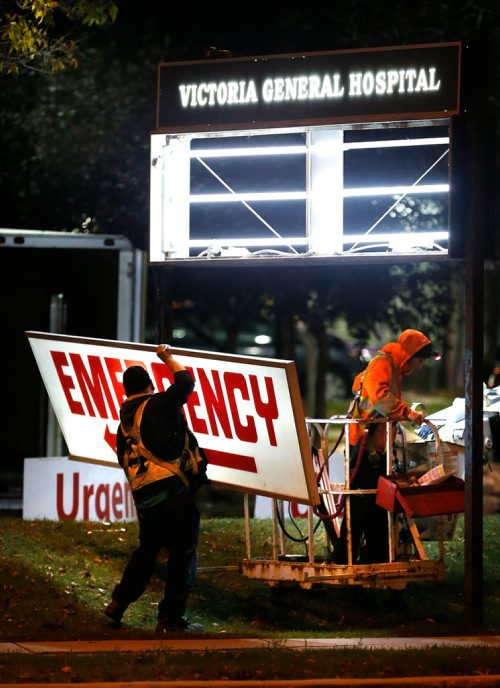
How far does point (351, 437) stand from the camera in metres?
10.1

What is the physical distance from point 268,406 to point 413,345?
1229mm

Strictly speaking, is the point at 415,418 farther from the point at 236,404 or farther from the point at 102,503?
the point at 102,503

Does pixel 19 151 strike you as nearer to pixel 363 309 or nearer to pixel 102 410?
pixel 363 309

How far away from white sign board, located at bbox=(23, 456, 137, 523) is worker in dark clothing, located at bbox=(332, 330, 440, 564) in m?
3.29

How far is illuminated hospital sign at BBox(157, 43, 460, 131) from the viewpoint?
9859 mm

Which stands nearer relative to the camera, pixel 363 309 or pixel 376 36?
pixel 376 36

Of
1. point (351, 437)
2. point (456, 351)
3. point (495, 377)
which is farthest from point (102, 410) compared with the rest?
point (456, 351)

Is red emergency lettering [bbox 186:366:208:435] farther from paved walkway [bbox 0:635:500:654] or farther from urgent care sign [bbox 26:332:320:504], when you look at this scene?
paved walkway [bbox 0:635:500:654]

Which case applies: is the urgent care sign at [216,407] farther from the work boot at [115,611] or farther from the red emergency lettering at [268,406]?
the work boot at [115,611]

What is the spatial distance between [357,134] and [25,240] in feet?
17.6

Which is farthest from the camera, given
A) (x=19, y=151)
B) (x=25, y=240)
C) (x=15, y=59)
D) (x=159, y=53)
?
(x=19, y=151)

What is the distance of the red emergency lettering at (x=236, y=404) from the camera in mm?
9852

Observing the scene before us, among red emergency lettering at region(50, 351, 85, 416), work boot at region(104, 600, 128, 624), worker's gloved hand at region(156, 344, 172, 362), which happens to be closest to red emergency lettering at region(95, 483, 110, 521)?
red emergency lettering at region(50, 351, 85, 416)

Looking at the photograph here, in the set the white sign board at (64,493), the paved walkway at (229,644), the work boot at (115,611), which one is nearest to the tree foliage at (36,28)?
the white sign board at (64,493)
